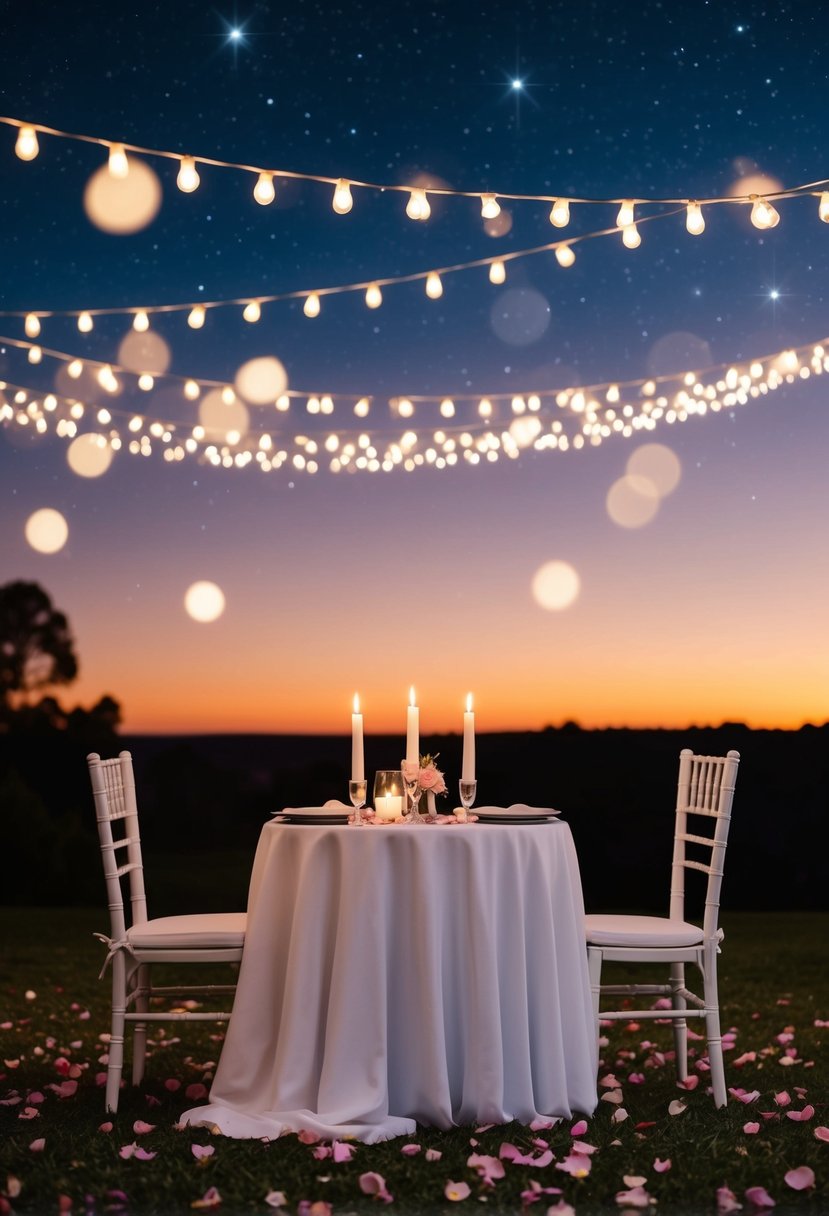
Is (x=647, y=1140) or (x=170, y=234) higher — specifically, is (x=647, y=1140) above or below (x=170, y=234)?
below

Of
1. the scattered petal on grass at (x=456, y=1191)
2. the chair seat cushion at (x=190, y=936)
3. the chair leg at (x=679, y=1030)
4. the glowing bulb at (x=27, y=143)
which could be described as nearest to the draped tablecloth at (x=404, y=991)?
the chair seat cushion at (x=190, y=936)

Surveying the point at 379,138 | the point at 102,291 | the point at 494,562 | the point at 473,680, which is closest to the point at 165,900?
the point at 473,680

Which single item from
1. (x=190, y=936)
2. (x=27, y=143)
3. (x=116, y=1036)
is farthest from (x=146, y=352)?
(x=116, y=1036)

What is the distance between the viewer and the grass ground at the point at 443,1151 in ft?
8.88

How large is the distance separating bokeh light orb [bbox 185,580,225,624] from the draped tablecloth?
379 cm

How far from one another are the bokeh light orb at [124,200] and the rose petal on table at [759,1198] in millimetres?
5477

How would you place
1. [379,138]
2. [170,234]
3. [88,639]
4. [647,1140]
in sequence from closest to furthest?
1. [647,1140]
2. [379,138]
3. [170,234]
4. [88,639]

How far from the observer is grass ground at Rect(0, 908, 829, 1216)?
2.71 metres

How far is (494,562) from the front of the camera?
6914 millimetres

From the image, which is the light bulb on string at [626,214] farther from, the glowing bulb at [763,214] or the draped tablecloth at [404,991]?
the draped tablecloth at [404,991]

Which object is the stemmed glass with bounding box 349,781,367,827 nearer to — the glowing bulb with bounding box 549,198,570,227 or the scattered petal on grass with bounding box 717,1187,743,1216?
the scattered petal on grass with bounding box 717,1187,743,1216

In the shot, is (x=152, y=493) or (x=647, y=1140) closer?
(x=647, y=1140)

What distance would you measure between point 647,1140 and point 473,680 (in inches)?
156

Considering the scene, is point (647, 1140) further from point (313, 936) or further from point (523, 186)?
point (523, 186)
